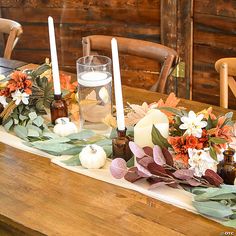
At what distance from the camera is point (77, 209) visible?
4.11 feet

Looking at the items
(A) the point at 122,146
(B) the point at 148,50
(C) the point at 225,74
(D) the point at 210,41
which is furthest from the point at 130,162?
(D) the point at 210,41

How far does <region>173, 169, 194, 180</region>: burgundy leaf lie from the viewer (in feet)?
4.23

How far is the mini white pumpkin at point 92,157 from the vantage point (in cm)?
142

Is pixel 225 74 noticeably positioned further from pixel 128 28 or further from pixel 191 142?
pixel 128 28

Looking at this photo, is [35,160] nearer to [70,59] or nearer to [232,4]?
[232,4]

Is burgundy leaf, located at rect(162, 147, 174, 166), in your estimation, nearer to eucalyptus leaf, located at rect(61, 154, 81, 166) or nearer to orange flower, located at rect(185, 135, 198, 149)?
orange flower, located at rect(185, 135, 198, 149)

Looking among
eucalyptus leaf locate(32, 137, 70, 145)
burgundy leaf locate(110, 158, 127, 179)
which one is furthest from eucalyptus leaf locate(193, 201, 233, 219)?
eucalyptus leaf locate(32, 137, 70, 145)

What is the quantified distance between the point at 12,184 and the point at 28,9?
2.22 metres

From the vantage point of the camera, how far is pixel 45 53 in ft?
11.5

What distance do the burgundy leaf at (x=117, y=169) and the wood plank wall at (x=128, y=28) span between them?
67.0 inches

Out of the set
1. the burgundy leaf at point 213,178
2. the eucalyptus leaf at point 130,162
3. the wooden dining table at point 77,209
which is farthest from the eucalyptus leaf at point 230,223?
the eucalyptus leaf at point 130,162

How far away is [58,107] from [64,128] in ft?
0.29

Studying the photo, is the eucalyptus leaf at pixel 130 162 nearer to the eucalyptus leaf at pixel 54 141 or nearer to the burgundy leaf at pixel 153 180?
the burgundy leaf at pixel 153 180

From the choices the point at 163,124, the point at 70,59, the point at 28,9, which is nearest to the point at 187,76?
the point at 70,59
